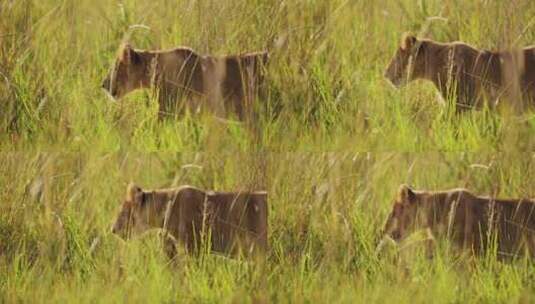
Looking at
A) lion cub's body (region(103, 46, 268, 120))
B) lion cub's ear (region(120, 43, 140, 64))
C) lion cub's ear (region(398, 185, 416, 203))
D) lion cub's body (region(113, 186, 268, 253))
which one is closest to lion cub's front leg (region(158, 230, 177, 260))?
lion cub's body (region(113, 186, 268, 253))

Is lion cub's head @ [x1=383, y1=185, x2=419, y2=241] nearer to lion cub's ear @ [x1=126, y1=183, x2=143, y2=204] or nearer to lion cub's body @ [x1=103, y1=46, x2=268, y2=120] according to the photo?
lion cub's body @ [x1=103, y1=46, x2=268, y2=120]

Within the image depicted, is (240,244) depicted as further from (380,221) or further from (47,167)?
(47,167)

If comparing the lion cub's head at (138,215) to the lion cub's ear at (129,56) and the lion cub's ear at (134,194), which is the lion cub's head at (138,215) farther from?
the lion cub's ear at (129,56)

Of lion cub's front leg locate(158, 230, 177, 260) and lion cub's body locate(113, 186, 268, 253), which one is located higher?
lion cub's body locate(113, 186, 268, 253)

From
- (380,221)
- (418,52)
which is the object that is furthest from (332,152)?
(418,52)

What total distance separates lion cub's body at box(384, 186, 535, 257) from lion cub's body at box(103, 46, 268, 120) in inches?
17.2

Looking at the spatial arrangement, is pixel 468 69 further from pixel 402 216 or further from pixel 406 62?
pixel 402 216

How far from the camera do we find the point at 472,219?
1824mm

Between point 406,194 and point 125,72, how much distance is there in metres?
0.71

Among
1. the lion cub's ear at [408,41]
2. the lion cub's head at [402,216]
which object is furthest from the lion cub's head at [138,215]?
the lion cub's ear at [408,41]

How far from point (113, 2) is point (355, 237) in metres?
0.79

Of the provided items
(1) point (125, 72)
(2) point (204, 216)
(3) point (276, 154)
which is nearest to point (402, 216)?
(3) point (276, 154)

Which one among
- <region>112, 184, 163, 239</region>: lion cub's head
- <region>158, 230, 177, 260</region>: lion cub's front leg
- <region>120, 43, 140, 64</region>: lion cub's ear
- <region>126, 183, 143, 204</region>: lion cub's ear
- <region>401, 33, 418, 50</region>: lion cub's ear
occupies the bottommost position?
<region>158, 230, 177, 260</region>: lion cub's front leg

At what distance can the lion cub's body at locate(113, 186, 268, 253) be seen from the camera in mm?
1822
